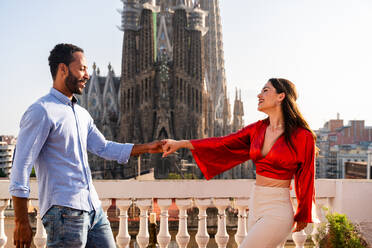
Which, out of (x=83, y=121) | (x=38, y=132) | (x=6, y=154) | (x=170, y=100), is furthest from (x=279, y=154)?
(x=6, y=154)

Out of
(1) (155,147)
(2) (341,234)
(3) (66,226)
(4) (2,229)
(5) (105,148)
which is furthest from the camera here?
(4) (2,229)

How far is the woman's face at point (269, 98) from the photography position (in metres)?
2.96

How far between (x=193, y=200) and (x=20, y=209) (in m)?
2.14

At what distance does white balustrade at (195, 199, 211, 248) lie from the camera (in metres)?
3.97

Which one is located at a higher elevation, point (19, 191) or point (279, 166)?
point (279, 166)

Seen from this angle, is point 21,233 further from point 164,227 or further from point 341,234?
point 341,234

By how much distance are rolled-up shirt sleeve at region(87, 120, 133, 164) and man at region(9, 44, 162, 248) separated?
0.83 ft

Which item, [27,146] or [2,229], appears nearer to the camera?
[27,146]

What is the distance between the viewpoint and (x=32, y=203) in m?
4.07

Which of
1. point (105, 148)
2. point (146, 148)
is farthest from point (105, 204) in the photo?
point (105, 148)

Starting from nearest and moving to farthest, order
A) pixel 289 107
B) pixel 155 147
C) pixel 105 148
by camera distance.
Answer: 1. pixel 289 107
2. pixel 105 148
3. pixel 155 147

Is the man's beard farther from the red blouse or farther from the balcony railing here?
the balcony railing

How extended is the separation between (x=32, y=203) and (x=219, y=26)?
64.2 metres

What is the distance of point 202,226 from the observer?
4.03 meters
